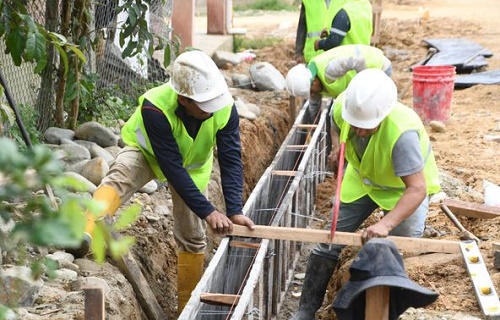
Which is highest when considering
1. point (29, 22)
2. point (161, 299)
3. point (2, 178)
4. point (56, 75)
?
point (2, 178)

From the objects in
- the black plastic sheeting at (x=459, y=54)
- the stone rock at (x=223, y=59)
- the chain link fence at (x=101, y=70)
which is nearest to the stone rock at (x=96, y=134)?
the chain link fence at (x=101, y=70)

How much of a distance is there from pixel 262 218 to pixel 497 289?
2362 millimetres

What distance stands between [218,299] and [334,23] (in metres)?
4.64

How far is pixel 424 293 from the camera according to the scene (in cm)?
338

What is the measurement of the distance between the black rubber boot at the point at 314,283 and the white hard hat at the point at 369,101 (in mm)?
1027

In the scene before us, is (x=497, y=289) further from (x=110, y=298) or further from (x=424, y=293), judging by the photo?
(x=110, y=298)

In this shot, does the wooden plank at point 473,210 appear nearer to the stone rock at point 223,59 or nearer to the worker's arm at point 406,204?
the worker's arm at point 406,204

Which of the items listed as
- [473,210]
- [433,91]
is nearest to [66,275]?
[473,210]

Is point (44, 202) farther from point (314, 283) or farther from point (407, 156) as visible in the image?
point (314, 283)

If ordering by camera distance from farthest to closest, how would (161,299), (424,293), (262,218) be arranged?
(262,218), (161,299), (424,293)

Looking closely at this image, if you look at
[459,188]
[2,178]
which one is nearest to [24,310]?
[2,178]

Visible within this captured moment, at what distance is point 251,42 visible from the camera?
1538 cm

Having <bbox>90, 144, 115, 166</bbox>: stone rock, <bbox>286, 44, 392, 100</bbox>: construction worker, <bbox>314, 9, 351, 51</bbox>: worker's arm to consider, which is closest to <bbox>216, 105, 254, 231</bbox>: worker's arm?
<bbox>90, 144, 115, 166</bbox>: stone rock

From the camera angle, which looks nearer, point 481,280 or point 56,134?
point 481,280
